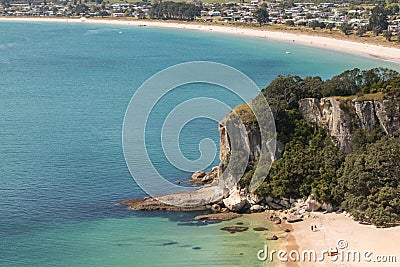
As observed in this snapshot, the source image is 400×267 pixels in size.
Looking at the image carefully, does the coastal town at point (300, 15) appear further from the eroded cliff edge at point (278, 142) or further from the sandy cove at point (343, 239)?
the sandy cove at point (343, 239)

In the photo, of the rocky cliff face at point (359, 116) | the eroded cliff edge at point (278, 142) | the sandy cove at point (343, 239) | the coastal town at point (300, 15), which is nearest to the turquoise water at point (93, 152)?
the eroded cliff edge at point (278, 142)

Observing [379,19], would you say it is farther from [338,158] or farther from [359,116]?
[338,158]

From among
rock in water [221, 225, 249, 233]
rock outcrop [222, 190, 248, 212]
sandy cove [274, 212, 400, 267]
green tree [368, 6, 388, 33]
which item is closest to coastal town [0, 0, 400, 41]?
green tree [368, 6, 388, 33]

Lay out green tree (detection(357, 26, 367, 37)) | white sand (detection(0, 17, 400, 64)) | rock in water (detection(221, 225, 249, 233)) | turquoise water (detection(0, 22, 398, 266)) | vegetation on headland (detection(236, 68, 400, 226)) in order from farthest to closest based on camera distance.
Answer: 1. green tree (detection(357, 26, 367, 37))
2. white sand (detection(0, 17, 400, 64))
3. vegetation on headland (detection(236, 68, 400, 226))
4. rock in water (detection(221, 225, 249, 233))
5. turquoise water (detection(0, 22, 398, 266))

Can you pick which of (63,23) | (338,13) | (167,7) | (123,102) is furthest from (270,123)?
(63,23)

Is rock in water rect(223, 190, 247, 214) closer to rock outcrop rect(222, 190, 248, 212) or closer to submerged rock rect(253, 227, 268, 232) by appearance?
rock outcrop rect(222, 190, 248, 212)

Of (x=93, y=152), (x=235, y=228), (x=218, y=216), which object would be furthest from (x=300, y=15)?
(x=235, y=228)
